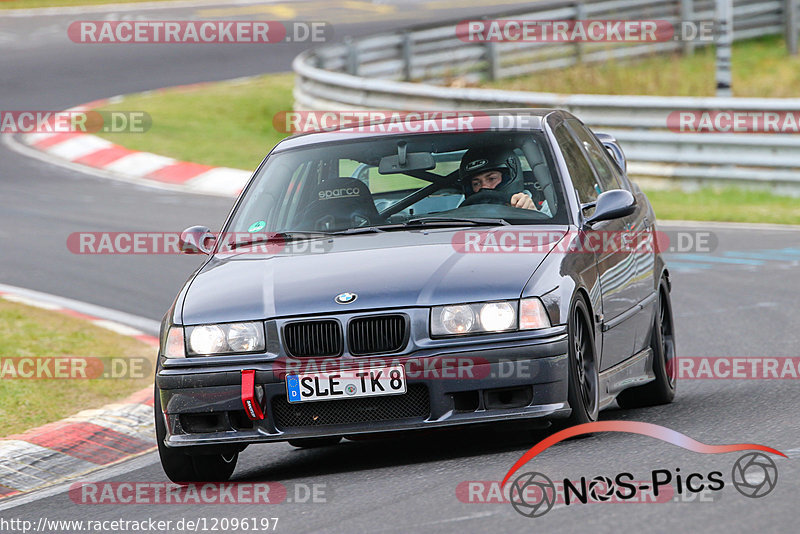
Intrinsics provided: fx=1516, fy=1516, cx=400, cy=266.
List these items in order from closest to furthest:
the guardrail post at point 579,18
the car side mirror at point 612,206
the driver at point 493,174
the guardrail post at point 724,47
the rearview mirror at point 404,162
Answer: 1. the car side mirror at point 612,206
2. the driver at point 493,174
3. the rearview mirror at point 404,162
4. the guardrail post at point 724,47
5. the guardrail post at point 579,18

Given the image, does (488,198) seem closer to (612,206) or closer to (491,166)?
(491,166)

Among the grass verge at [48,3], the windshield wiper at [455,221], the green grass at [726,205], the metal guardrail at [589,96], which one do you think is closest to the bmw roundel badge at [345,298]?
the windshield wiper at [455,221]

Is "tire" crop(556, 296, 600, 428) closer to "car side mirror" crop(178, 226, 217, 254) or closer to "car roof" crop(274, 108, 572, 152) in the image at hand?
"car roof" crop(274, 108, 572, 152)

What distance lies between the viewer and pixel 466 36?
26.8 meters

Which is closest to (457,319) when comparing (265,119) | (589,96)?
(589,96)

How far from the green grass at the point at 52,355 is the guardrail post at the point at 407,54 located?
1495cm

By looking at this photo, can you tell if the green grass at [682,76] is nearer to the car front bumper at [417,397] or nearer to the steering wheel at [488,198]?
the steering wheel at [488,198]

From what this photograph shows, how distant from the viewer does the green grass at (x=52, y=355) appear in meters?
8.98

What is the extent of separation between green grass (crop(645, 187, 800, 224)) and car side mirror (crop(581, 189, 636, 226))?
30.6ft

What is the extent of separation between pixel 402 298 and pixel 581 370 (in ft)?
3.10

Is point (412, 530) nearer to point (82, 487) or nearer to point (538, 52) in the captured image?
point (82, 487)

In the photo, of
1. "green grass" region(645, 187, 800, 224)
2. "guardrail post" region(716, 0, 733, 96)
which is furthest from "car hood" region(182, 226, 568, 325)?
"guardrail post" region(716, 0, 733, 96)

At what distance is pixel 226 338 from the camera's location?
6602 mm

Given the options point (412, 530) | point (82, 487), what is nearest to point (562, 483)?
point (412, 530)
